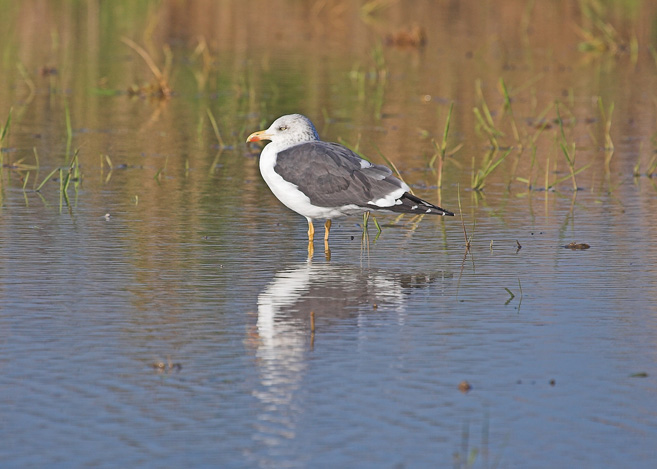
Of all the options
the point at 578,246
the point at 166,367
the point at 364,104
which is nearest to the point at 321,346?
the point at 166,367

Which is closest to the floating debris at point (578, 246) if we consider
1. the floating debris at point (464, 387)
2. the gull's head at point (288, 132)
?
the gull's head at point (288, 132)

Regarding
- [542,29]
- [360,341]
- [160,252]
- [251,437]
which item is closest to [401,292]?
[360,341]

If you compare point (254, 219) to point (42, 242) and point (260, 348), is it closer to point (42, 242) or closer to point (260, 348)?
point (42, 242)

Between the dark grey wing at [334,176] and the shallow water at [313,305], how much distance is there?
44 centimetres

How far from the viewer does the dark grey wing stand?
9.05m

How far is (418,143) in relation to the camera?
14672 mm

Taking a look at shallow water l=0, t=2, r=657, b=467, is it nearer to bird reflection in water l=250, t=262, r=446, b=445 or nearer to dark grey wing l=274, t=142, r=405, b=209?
bird reflection in water l=250, t=262, r=446, b=445

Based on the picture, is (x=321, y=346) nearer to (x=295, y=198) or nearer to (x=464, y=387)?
(x=464, y=387)

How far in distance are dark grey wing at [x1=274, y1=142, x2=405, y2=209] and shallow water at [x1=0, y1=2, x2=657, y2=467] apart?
0.44 m

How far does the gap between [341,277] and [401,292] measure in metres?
0.59

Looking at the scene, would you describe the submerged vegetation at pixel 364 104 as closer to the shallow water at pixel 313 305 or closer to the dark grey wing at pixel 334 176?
the shallow water at pixel 313 305

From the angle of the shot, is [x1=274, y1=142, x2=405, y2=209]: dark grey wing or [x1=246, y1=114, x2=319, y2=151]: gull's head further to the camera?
[x1=246, y1=114, x2=319, y2=151]: gull's head

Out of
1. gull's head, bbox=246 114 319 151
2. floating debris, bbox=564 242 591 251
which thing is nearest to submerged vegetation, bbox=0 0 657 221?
gull's head, bbox=246 114 319 151

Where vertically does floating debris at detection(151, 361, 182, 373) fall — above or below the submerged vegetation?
below
